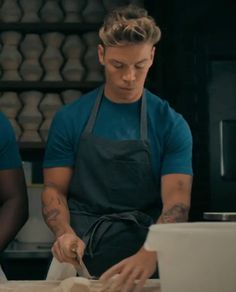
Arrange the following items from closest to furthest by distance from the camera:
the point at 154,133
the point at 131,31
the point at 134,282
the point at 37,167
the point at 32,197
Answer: the point at 134,282 < the point at 131,31 < the point at 154,133 < the point at 32,197 < the point at 37,167

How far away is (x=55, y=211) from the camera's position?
6.08 ft

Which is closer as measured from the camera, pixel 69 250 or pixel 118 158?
pixel 69 250

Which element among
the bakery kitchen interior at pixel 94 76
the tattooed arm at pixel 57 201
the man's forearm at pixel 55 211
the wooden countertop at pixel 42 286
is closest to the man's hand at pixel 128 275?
the wooden countertop at pixel 42 286

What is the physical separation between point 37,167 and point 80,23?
86 cm

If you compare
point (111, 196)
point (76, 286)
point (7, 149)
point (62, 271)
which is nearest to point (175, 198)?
point (111, 196)

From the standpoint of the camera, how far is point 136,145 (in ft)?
6.50

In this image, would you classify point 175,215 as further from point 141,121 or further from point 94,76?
point 94,76

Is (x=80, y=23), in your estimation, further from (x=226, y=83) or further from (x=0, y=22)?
(x=226, y=83)

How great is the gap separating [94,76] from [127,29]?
1465 mm

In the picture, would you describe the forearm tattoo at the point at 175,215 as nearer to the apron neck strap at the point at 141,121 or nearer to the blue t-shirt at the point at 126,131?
the blue t-shirt at the point at 126,131

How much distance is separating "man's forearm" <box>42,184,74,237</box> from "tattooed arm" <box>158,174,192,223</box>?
0.28m

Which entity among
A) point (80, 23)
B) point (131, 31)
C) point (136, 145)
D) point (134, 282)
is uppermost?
point (80, 23)

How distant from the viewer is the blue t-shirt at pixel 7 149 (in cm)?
201

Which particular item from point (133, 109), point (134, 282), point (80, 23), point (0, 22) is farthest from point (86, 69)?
point (134, 282)
